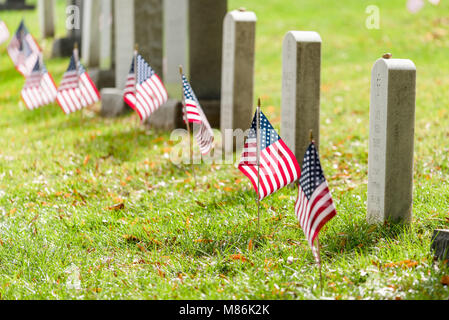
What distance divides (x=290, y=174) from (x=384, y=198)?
809mm

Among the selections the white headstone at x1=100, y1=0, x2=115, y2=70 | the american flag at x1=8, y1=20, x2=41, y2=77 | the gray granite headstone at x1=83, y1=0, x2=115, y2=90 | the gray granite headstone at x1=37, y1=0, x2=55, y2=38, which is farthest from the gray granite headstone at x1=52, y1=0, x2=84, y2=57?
the american flag at x1=8, y1=20, x2=41, y2=77

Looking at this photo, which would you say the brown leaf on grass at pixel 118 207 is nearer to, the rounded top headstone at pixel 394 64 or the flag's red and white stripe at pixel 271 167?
the flag's red and white stripe at pixel 271 167

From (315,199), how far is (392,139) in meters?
1.40

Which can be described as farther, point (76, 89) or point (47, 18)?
point (47, 18)

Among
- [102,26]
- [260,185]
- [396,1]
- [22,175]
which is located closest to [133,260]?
[260,185]

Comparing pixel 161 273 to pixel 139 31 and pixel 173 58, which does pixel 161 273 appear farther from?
pixel 139 31

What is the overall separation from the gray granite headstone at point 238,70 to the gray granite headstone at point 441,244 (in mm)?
4375

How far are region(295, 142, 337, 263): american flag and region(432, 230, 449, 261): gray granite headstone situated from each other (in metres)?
0.91

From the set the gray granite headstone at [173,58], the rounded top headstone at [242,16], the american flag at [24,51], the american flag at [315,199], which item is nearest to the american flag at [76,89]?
the gray granite headstone at [173,58]

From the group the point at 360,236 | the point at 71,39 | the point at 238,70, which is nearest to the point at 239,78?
the point at 238,70

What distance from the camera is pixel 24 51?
11.9 metres

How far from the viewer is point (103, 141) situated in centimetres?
940

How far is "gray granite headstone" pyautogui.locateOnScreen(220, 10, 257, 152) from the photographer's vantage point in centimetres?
841
